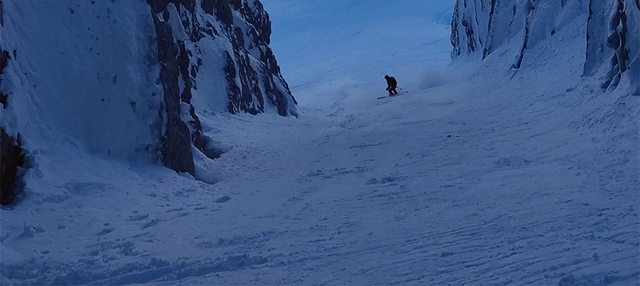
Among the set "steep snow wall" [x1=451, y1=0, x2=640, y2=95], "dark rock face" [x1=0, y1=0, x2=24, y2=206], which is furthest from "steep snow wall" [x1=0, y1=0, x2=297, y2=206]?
"steep snow wall" [x1=451, y1=0, x2=640, y2=95]

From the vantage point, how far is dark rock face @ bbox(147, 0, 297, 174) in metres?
10.3

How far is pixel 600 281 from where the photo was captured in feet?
14.4

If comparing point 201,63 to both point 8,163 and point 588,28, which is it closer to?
point 588,28

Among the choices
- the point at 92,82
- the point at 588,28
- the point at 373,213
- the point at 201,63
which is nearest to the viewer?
the point at 373,213

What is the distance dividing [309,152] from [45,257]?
7364 millimetres

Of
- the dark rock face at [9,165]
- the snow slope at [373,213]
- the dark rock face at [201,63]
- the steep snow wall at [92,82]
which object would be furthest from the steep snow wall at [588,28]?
the dark rock face at [9,165]

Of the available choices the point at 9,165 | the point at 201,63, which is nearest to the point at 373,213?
the point at 9,165

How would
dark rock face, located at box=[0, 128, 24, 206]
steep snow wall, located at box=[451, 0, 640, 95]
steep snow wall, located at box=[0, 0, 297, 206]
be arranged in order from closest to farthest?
dark rock face, located at box=[0, 128, 24, 206], steep snow wall, located at box=[0, 0, 297, 206], steep snow wall, located at box=[451, 0, 640, 95]

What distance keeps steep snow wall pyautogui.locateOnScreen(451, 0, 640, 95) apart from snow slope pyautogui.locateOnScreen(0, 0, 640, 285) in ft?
2.16

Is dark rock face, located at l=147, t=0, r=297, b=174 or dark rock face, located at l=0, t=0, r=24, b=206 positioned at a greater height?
dark rock face, located at l=147, t=0, r=297, b=174

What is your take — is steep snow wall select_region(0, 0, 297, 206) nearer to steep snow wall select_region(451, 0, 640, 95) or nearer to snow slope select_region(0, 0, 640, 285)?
snow slope select_region(0, 0, 640, 285)

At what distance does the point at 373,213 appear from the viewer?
7.06 meters

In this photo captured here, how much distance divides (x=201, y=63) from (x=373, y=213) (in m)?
13.7

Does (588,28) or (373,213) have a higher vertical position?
(588,28)
